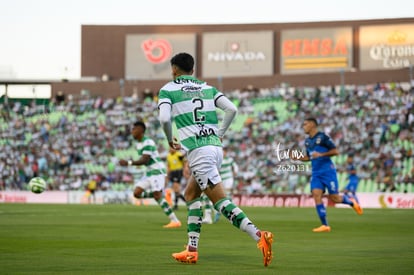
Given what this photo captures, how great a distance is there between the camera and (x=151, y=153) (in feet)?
71.1

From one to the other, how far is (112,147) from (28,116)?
8.24m

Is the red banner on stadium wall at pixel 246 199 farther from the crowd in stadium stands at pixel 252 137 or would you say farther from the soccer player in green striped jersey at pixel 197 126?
the soccer player in green striped jersey at pixel 197 126

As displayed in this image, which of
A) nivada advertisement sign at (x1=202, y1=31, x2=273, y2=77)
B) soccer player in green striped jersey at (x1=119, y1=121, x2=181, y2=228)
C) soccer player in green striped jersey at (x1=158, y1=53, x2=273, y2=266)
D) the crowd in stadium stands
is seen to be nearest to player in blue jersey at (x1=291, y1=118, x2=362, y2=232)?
soccer player in green striped jersey at (x1=119, y1=121, x2=181, y2=228)

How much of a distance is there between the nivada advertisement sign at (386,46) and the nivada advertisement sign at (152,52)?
12.3 m

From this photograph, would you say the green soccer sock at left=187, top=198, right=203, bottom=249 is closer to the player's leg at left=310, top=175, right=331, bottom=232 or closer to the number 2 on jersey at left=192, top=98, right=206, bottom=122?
the number 2 on jersey at left=192, top=98, right=206, bottom=122

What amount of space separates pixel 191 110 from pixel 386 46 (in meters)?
49.2

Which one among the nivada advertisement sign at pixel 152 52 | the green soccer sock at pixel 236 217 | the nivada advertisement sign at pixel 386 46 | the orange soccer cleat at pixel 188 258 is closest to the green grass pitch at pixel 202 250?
the orange soccer cleat at pixel 188 258

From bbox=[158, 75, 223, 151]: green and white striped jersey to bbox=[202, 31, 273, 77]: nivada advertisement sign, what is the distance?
50.5 meters

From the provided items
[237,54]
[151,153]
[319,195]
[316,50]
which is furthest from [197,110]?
[237,54]

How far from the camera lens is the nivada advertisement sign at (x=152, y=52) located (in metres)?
64.6

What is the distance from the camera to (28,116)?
57.8m

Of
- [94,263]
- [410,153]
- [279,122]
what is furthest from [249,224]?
[279,122]

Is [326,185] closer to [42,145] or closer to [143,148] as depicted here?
[143,148]

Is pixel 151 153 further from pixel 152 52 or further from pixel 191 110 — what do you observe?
pixel 152 52
